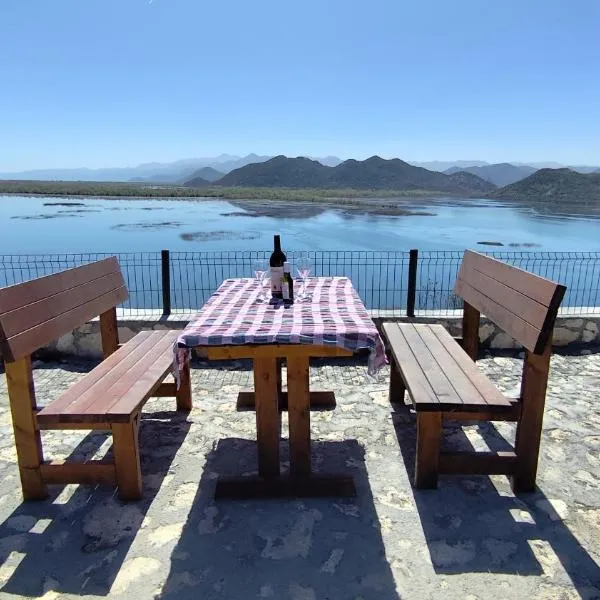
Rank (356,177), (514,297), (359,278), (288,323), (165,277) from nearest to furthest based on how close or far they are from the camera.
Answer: (288,323) < (514,297) < (165,277) < (359,278) < (356,177)

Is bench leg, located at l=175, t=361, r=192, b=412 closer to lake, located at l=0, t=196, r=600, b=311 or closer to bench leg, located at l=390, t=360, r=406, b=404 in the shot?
bench leg, located at l=390, t=360, r=406, b=404

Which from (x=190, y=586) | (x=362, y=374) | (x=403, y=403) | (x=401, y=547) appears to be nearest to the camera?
(x=190, y=586)

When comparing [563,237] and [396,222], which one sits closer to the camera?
[563,237]

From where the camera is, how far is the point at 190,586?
210cm

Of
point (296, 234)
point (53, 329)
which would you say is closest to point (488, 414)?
point (53, 329)

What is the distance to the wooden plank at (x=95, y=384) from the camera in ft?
8.18

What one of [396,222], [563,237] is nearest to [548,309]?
[563,237]

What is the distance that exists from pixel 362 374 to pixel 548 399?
1479mm

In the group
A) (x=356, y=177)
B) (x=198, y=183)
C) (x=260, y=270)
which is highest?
(x=356, y=177)

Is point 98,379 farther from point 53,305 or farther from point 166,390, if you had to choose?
point 166,390

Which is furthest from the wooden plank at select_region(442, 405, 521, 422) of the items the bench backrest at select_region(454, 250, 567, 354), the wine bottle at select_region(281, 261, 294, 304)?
the wine bottle at select_region(281, 261, 294, 304)

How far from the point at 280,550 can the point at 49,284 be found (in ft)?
6.21

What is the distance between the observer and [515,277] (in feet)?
9.85

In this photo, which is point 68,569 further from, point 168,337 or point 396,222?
point 396,222
